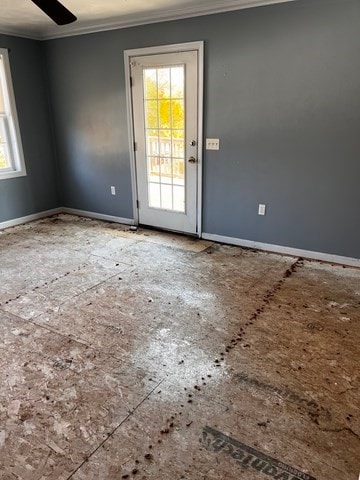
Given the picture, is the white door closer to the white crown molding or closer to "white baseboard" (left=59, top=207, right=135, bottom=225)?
"white baseboard" (left=59, top=207, right=135, bottom=225)

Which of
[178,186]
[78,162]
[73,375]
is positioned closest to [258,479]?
[73,375]

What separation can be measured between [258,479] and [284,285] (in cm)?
192

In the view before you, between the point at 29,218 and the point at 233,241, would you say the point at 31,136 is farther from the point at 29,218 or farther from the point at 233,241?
the point at 233,241

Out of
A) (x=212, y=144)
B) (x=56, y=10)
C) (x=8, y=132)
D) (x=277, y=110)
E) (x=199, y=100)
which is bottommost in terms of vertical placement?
(x=212, y=144)

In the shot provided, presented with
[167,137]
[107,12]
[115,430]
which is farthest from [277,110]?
[115,430]

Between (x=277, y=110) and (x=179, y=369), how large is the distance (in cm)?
269

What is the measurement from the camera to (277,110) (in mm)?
3502

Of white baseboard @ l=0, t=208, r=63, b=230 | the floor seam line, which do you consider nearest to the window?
white baseboard @ l=0, t=208, r=63, b=230

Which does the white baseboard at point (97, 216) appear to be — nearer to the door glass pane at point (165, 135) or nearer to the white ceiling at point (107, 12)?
the door glass pane at point (165, 135)

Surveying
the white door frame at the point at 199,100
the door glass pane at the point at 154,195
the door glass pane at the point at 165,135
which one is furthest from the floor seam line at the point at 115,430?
the door glass pane at the point at 154,195

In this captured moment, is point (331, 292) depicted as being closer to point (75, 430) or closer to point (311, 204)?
point (311, 204)

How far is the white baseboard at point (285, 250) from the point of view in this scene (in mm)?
3576

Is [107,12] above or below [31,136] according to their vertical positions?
above

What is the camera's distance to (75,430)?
5.72ft
